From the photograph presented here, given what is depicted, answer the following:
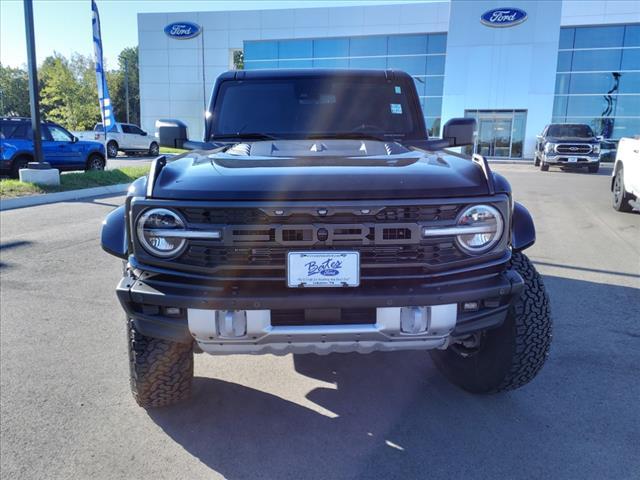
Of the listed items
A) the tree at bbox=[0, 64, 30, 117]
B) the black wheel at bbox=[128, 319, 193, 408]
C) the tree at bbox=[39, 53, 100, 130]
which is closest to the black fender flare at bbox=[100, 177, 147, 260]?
the black wheel at bbox=[128, 319, 193, 408]

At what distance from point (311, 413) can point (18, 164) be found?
564 inches

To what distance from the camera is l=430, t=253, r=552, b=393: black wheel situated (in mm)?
2678

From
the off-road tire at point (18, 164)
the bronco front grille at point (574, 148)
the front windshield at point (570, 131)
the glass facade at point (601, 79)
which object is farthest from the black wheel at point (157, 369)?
the glass facade at point (601, 79)

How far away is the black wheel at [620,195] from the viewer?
30.4ft

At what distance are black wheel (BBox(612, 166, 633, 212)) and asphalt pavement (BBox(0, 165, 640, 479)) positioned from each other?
5674 mm

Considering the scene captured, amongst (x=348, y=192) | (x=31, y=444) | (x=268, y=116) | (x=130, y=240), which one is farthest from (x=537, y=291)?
(x=31, y=444)

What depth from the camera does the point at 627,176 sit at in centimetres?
872

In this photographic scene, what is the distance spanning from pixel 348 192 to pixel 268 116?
1.97 metres

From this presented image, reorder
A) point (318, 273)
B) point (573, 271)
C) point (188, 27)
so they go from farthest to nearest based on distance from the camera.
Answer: point (188, 27)
point (573, 271)
point (318, 273)

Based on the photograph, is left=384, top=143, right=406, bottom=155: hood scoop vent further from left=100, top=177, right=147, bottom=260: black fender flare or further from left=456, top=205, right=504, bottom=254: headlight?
left=100, top=177, right=147, bottom=260: black fender flare

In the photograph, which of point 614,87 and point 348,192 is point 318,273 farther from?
point 614,87

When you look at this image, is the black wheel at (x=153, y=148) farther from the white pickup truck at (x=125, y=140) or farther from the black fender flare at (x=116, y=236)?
the black fender flare at (x=116, y=236)

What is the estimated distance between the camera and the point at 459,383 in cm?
311

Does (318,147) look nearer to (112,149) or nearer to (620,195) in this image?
(620,195)
